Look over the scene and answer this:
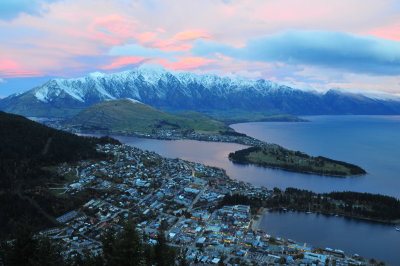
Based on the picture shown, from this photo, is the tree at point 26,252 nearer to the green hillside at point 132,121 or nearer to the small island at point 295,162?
the small island at point 295,162

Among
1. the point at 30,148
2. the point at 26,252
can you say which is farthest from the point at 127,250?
the point at 30,148

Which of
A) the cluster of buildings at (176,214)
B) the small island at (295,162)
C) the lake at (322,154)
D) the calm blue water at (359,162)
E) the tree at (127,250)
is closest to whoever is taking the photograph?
the tree at (127,250)

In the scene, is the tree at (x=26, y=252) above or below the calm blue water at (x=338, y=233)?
above

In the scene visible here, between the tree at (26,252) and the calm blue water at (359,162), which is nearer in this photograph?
the tree at (26,252)

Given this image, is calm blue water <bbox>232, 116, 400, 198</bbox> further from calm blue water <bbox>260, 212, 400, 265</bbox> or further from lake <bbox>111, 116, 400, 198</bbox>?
calm blue water <bbox>260, 212, 400, 265</bbox>

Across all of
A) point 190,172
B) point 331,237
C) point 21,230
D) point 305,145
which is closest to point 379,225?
point 331,237

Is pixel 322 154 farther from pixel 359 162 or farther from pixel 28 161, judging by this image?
pixel 28 161

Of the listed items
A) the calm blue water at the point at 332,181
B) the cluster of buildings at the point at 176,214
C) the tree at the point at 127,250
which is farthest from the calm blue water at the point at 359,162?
the tree at the point at 127,250

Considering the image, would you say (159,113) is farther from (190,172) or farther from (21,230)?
(21,230)
